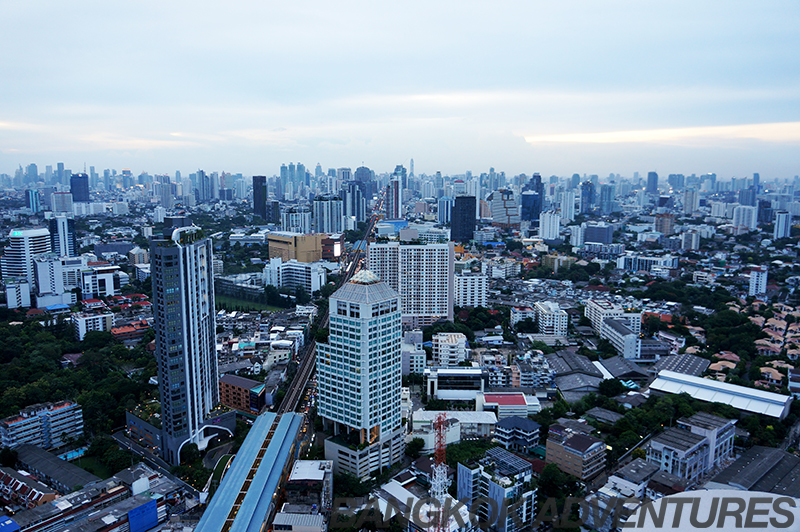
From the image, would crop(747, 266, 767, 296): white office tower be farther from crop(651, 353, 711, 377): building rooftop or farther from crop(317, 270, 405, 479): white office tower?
crop(317, 270, 405, 479): white office tower

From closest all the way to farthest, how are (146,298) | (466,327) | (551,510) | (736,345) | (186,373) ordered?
(551,510) → (186,373) → (736,345) → (466,327) → (146,298)

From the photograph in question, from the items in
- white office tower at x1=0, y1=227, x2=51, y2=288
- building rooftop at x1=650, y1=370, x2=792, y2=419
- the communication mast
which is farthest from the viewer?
white office tower at x1=0, y1=227, x2=51, y2=288

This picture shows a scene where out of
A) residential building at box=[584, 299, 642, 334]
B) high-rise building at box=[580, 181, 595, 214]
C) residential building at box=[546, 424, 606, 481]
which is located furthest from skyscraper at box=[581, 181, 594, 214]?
residential building at box=[546, 424, 606, 481]

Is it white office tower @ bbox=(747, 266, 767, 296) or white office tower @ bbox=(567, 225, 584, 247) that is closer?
white office tower @ bbox=(747, 266, 767, 296)

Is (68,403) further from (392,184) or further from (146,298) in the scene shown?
(392,184)

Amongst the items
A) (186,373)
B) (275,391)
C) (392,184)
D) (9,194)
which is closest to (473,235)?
(392,184)

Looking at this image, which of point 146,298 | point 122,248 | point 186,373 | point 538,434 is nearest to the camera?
point 186,373

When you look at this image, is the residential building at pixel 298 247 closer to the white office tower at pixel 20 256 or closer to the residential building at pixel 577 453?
the white office tower at pixel 20 256
